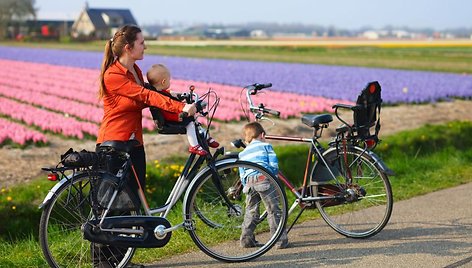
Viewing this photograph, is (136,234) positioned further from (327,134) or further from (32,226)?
(327,134)


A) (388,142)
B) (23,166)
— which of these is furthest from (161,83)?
(388,142)

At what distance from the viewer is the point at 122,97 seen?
5.12 m

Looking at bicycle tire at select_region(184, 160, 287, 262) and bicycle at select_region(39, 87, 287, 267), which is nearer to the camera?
bicycle at select_region(39, 87, 287, 267)

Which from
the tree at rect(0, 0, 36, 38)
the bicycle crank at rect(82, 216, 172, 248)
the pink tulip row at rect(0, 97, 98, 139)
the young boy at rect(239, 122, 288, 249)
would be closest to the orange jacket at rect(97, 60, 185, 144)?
the bicycle crank at rect(82, 216, 172, 248)

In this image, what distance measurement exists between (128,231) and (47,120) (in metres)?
8.31

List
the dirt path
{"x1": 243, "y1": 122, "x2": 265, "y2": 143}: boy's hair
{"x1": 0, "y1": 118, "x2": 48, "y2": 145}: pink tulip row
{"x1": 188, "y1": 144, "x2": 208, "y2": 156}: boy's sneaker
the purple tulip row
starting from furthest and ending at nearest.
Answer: the purple tulip row → {"x1": 0, "y1": 118, "x2": 48, "y2": 145}: pink tulip row → the dirt path → {"x1": 243, "y1": 122, "x2": 265, "y2": 143}: boy's hair → {"x1": 188, "y1": 144, "x2": 208, "y2": 156}: boy's sneaker

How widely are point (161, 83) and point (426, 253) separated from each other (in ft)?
8.04

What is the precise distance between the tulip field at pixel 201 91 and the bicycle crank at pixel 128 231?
567 centimetres

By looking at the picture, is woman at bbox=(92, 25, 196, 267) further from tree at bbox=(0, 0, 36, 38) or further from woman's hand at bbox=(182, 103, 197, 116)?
tree at bbox=(0, 0, 36, 38)

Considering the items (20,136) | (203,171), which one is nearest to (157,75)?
(203,171)

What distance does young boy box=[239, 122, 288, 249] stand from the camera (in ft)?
18.4

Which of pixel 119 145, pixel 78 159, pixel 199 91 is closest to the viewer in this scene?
pixel 78 159

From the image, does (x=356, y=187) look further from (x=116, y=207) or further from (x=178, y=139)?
(x=178, y=139)

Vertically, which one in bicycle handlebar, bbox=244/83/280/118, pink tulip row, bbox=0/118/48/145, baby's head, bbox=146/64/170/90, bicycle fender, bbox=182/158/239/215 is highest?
baby's head, bbox=146/64/170/90
